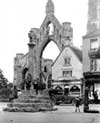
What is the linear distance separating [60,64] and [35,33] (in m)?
15.9

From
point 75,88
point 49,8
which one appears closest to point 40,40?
point 49,8

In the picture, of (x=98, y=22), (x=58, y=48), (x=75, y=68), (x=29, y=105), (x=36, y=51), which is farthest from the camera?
(x=98, y=22)

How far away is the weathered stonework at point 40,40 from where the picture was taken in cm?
8638

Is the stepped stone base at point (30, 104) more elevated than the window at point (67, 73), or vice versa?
the window at point (67, 73)

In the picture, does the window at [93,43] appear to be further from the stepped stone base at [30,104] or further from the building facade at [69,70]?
the stepped stone base at [30,104]

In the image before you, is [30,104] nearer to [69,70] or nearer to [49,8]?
[69,70]

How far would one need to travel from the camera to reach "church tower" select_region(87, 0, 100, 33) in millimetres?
120500

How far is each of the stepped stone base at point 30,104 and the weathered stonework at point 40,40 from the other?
48.7 meters

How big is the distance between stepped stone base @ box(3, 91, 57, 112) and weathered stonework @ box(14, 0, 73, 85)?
4865 cm

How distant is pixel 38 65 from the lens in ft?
303

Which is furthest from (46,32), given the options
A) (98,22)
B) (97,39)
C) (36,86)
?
(36,86)

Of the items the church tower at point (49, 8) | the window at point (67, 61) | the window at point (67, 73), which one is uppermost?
the church tower at point (49, 8)

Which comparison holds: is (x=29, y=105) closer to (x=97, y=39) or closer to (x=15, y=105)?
(x=15, y=105)

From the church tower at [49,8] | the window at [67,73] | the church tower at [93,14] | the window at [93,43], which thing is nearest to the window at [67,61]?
the window at [67,73]
